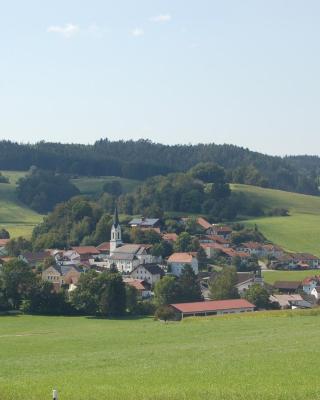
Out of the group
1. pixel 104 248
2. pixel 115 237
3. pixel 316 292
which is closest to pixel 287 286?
pixel 316 292

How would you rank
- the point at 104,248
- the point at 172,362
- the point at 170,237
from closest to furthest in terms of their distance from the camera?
the point at 172,362
the point at 104,248
the point at 170,237

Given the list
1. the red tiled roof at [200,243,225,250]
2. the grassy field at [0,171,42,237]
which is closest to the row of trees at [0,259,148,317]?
the red tiled roof at [200,243,225,250]

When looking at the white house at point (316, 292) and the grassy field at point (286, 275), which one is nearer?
the white house at point (316, 292)

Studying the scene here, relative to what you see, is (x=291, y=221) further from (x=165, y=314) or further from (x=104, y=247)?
(x=165, y=314)

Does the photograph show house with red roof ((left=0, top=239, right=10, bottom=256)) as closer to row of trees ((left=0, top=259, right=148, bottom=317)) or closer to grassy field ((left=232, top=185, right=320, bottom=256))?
grassy field ((left=232, top=185, right=320, bottom=256))

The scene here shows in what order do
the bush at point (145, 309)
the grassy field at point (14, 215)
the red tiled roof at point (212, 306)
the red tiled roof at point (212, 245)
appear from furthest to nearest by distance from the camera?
1. the grassy field at point (14, 215)
2. the red tiled roof at point (212, 245)
3. the bush at point (145, 309)
4. the red tiled roof at point (212, 306)

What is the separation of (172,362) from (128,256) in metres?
72.3

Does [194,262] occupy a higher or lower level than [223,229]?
lower

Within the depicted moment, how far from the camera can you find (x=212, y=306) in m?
64.1

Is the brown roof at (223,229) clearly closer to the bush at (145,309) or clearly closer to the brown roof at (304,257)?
the brown roof at (304,257)

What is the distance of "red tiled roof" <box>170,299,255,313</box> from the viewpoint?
206ft

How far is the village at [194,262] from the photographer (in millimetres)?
80062

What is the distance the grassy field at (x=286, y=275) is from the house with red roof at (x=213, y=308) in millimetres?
26075

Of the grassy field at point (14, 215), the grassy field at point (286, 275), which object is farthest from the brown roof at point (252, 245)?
the grassy field at point (14, 215)
